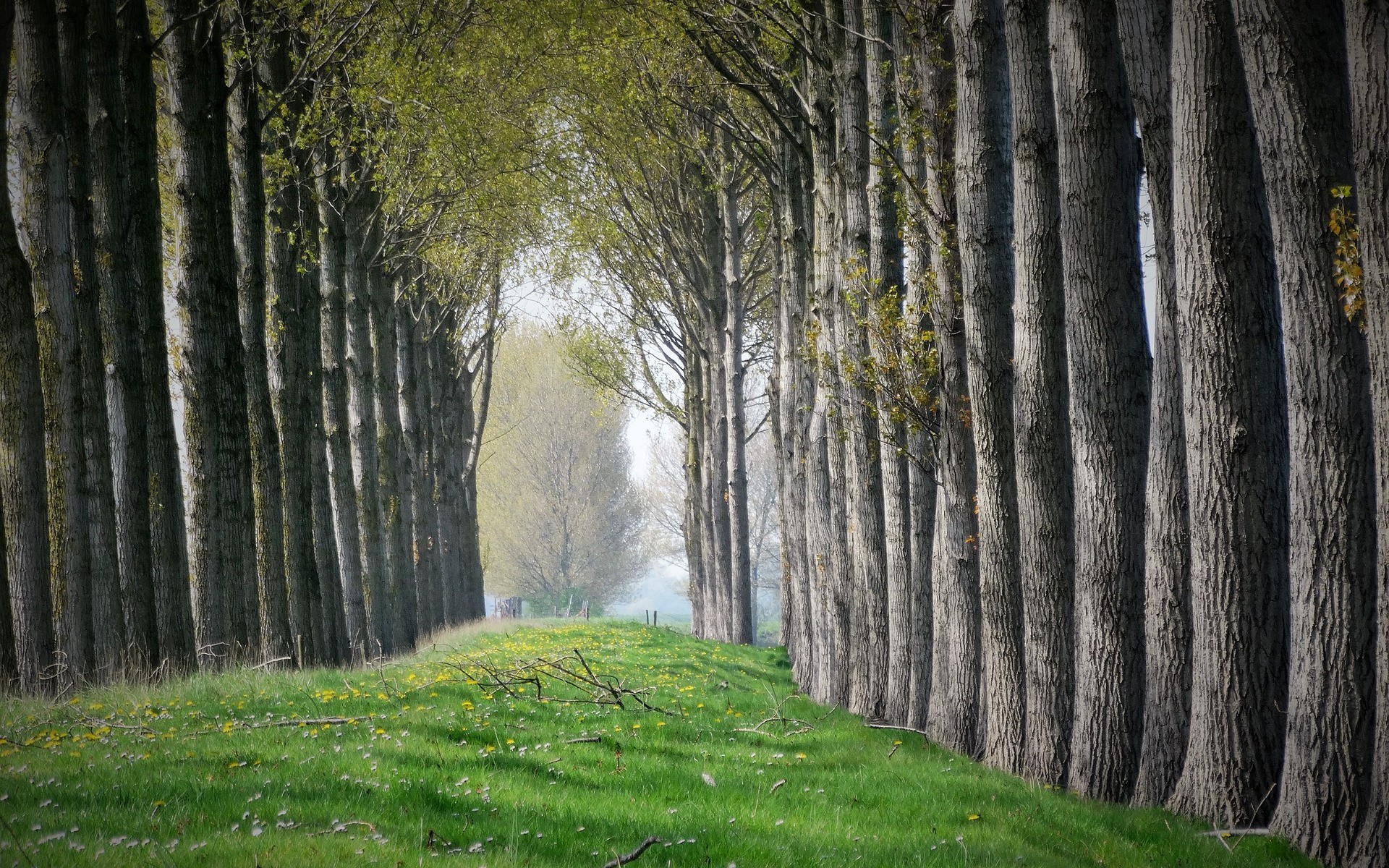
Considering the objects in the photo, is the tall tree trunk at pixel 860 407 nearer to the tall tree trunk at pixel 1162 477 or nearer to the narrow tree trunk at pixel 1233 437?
the tall tree trunk at pixel 1162 477

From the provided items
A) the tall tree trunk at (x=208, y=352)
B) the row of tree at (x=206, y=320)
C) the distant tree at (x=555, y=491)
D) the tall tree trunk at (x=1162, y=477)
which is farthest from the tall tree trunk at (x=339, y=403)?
the distant tree at (x=555, y=491)

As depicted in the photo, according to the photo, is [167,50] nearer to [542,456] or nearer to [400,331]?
[400,331]

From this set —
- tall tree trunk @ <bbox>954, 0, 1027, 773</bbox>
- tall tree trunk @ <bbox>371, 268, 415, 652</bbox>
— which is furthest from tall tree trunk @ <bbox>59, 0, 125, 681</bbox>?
tall tree trunk @ <bbox>371, 268, 415, 652</bbox>

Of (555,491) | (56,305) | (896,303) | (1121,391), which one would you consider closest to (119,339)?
(56,305)

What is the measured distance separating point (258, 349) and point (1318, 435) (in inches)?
519

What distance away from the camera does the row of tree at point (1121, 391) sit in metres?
5.60

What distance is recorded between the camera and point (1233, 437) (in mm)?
6223

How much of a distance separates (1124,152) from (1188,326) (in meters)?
1.63

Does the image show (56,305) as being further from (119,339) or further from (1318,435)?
(1318,435)

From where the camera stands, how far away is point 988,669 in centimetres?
840

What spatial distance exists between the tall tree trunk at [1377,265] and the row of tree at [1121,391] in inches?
0.6

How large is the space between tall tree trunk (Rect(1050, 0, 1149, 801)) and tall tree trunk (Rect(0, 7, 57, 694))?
8830mm

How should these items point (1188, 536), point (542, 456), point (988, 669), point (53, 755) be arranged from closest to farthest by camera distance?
point (53, 755) → point (1188, 536) → point (988, 669) → point (542, 456)

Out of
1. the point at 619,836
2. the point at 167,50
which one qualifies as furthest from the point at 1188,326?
the point at 167,50
